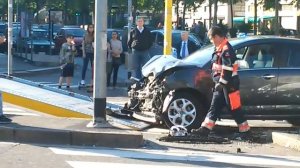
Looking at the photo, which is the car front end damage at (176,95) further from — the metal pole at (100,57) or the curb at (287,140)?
the curb at (287,140)

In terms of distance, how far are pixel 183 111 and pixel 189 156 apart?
199 cm

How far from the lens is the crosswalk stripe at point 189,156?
28.1 ft

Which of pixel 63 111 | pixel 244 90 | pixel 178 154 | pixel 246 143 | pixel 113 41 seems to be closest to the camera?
pixel 178 154

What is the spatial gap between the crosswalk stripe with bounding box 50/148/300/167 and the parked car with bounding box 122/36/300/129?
1.69 meters

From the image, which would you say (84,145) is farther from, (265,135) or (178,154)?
(265,135)

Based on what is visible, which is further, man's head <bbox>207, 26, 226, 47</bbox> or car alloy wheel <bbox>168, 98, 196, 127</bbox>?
car alloy wheel <bbox>168, 98, 196, 127</bbox>

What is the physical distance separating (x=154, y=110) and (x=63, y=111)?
6.02ft

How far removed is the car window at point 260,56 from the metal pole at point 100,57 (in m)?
2.54

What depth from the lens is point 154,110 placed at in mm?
11094

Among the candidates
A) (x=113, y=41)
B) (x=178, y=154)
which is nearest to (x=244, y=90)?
(x=178, y=154)

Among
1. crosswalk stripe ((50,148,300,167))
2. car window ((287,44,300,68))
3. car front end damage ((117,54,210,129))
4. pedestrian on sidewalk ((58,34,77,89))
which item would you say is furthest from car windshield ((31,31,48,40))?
crosswalk stripe ((50,148,300,167))

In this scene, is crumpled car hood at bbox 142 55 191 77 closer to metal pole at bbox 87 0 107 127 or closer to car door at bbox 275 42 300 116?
metal pole at bbox 87 0 107 127

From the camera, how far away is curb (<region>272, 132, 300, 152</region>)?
9.48 m

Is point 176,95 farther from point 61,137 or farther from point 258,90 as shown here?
point 61,137
